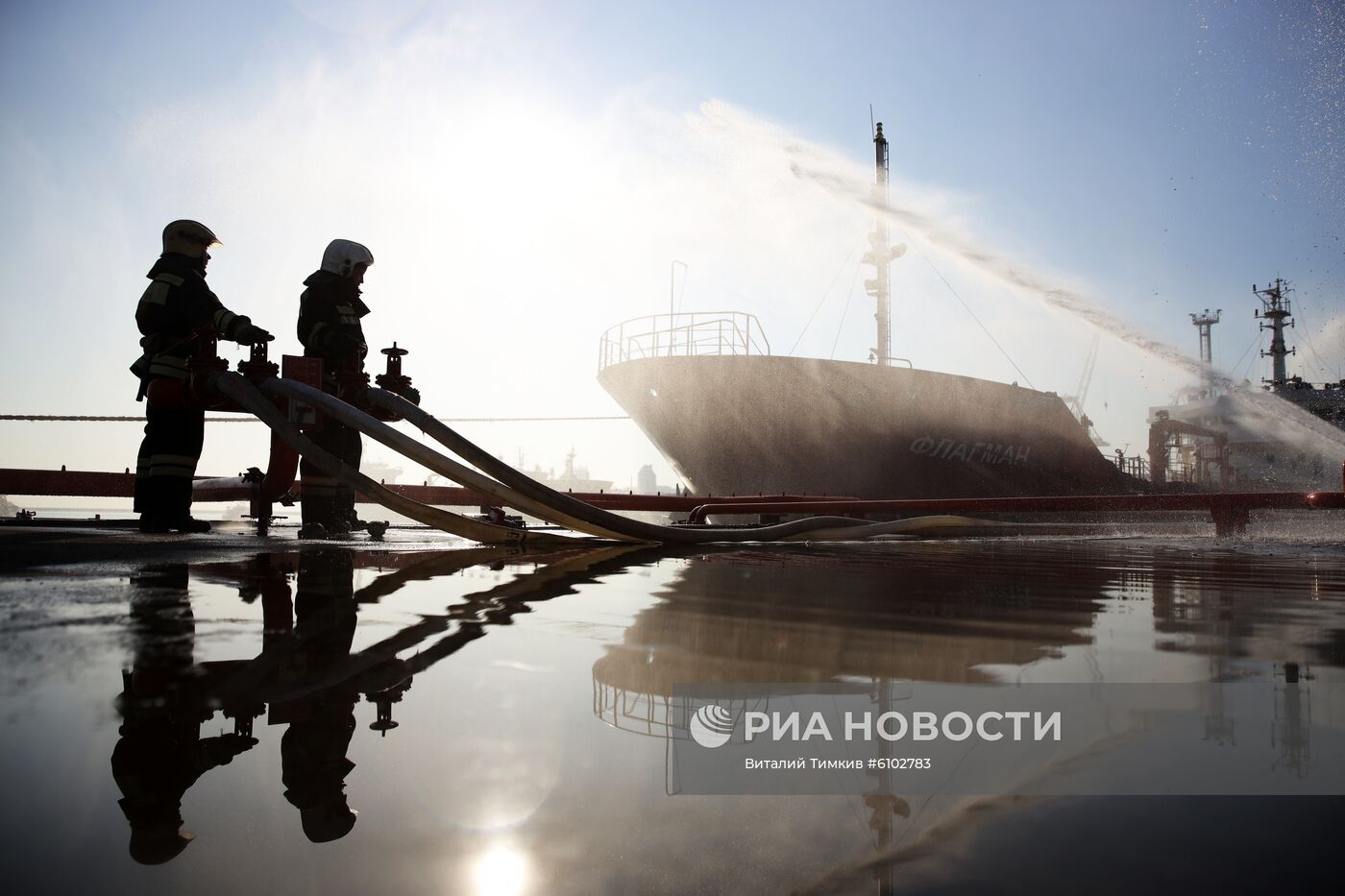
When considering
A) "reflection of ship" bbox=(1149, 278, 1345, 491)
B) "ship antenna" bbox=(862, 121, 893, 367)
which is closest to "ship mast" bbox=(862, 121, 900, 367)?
"ship antenna" bbox=(862, 121, 893, 367)

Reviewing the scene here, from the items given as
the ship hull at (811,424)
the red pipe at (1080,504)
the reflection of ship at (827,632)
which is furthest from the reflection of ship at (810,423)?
the reflection of ship at (827,632)

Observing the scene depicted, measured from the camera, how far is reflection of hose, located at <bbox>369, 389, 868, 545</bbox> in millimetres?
3955

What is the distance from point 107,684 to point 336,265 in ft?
15.8

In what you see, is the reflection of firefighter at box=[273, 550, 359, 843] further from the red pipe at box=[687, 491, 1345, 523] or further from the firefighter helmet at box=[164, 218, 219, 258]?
the red pipe at box=[687, 491, 1345, 523]

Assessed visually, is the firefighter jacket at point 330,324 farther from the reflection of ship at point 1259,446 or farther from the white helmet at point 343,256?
the reflection of ship at point 1259,446

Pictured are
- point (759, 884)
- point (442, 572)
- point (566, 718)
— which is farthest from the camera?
point (442, 572)

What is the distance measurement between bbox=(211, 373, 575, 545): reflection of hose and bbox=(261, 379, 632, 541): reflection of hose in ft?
0.49

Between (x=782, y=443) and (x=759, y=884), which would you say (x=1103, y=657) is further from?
(x=782, y=443)

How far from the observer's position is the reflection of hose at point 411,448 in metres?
3.73

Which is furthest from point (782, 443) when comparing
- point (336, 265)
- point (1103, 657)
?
point (1103, 657)

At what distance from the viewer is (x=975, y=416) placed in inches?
680

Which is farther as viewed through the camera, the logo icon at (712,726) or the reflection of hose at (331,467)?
the reflection of hose at (331,467)

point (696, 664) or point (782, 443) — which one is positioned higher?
point (782, 443)

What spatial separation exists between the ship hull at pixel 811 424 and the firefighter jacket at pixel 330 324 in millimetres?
11007
